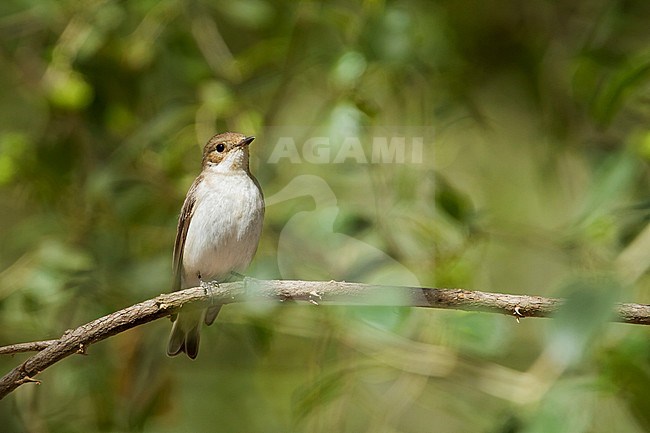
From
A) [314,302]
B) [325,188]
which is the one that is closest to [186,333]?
[325,188]

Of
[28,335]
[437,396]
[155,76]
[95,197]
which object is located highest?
[155,76]

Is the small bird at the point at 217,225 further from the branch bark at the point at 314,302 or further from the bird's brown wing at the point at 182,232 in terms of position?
the branch bark at the point at 314,302

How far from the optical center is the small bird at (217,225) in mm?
2320

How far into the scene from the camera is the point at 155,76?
10.9 ft

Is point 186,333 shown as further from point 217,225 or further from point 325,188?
point 325,188

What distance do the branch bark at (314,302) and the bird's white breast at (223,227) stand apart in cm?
74

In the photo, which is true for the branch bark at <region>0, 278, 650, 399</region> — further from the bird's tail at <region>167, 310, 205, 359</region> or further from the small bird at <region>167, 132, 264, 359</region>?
the bird's tail at <region>167, 310, 205, 359</region>

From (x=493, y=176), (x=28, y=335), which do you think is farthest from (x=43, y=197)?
(x=493, y=176)

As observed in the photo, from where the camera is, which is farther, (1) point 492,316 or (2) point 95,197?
(2) point 95,197

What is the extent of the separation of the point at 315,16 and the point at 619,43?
1202 millimetres

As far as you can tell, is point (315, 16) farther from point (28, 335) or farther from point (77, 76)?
point (28, 335)

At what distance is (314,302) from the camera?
147cm

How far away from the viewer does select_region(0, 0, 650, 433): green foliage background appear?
8.77 ft

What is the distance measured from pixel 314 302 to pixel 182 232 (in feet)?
3.78
